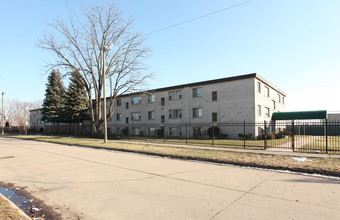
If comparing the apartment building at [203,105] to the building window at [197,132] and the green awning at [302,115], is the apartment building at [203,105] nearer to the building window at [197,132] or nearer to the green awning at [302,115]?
the building window at [197,132]

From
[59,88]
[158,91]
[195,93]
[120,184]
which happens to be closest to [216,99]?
[195,93]

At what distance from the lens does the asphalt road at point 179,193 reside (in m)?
4.04

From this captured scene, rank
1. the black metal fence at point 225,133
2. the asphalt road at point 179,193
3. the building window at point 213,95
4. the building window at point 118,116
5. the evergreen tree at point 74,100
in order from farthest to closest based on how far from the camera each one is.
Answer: the building window at point 118,116
the evergreen tree at point 74,100
the building window at point 213,95
the black metal fence at point 225,133
the asphalt road at point 179,193

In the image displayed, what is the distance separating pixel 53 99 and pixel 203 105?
27894mm

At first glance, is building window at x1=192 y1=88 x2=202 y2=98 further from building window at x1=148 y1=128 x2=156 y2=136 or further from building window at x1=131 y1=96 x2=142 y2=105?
building window at x1=131 y1=96 x2=142 y2=105

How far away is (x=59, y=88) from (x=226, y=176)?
42575 mm

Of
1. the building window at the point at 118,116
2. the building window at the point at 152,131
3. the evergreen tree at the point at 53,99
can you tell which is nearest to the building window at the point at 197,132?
the building window at the point at 152,131

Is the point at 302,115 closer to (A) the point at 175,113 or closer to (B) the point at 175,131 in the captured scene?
(A) the point at 175,113

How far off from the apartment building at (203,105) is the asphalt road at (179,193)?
14706 mm

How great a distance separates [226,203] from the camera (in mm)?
4508

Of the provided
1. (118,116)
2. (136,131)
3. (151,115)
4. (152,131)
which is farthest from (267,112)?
(118,116)

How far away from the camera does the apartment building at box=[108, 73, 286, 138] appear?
2444 centimetres

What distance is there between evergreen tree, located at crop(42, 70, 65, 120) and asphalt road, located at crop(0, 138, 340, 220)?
34428 mm

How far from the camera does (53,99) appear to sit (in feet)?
129
